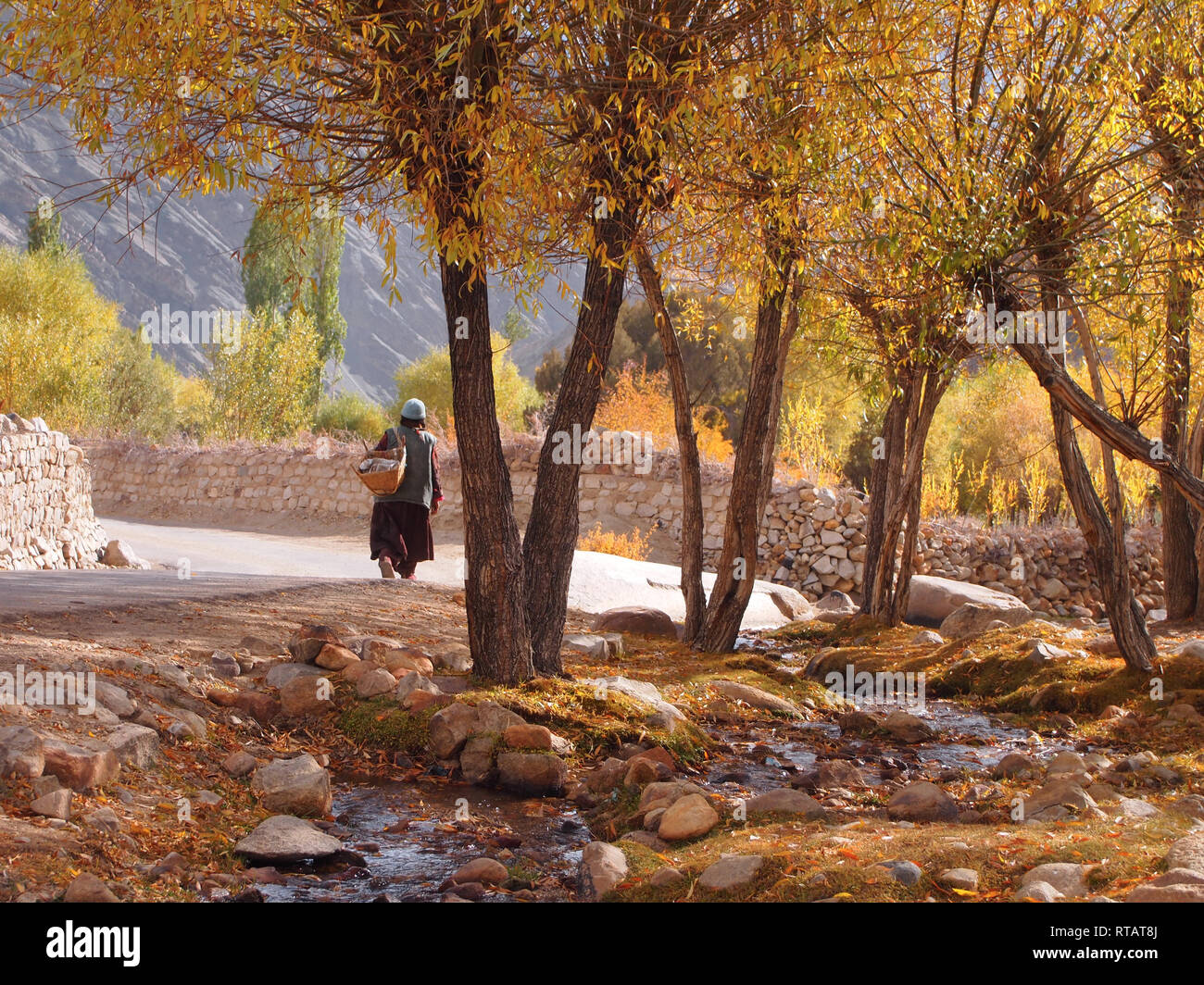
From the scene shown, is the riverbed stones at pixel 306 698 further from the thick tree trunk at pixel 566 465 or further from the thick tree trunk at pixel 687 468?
the thick tree trunk at pixel 687 468

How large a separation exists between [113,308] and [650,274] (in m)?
30.5

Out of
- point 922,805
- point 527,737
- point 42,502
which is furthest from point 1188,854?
point 42,502

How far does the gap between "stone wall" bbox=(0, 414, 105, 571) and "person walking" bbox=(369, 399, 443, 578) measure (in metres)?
4.44

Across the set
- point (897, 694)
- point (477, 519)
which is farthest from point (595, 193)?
point (897, 694)

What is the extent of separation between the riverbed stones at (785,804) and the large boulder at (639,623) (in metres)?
6.02

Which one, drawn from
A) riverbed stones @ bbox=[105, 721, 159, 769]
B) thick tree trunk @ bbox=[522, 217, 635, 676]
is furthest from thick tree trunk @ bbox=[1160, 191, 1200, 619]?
riverbed stones @ bbox=[105, 721, 159, 769]

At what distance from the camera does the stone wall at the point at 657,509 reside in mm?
17812

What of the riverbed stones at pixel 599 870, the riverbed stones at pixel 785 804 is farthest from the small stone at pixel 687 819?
the riverbed stones at pixel 599 870

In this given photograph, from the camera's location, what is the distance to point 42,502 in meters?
13.1

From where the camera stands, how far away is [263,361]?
94.7 ft

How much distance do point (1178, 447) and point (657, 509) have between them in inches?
407

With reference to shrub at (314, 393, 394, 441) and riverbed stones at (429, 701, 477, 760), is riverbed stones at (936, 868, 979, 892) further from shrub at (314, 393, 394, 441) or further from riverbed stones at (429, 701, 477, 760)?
shrub at (314, 393, 394, 441)

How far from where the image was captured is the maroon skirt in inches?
437
